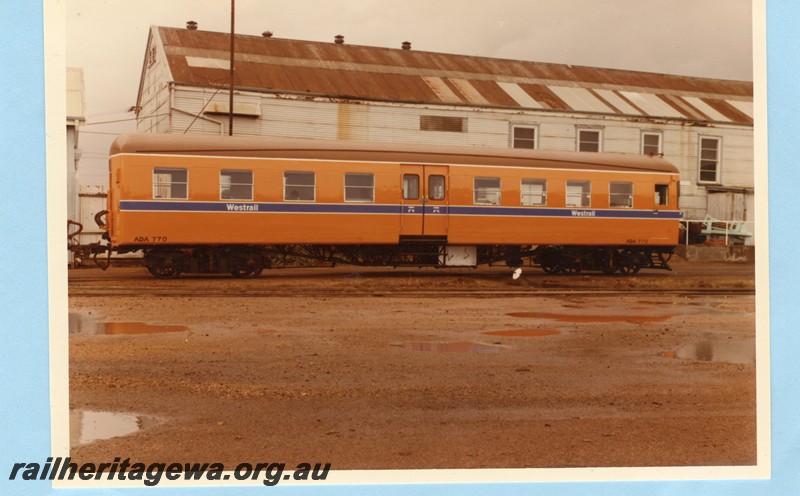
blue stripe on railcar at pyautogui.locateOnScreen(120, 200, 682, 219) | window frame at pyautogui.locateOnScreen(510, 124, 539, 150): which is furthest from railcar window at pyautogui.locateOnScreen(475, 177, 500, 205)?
window frame at pyautogui.locateOnScreen(510, 124, 539, 150)

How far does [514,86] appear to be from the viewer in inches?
985

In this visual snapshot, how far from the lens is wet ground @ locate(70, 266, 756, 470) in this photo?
648 cm

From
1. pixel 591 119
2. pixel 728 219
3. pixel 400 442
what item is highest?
pixel 591 119

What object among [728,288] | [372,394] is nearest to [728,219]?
[728,288]

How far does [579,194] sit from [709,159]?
5.99 metres

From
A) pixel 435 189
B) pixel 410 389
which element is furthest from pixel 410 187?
pixel 410 389

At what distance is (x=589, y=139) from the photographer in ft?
88.2

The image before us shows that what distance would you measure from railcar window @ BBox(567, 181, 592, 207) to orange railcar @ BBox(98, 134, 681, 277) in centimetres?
2

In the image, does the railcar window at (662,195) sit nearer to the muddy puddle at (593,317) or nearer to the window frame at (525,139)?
the window frame at (525,139)

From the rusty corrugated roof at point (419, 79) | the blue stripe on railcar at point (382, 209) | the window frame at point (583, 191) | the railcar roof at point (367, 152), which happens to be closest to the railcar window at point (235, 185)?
the blue stripe on railcar at point (382, 209)

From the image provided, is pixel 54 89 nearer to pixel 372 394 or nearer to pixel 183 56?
pixel 372 394

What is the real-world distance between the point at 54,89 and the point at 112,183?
447 inches

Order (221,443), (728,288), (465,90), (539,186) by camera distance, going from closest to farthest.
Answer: (221,443) → (728,288) → (539,186) → (465,90)

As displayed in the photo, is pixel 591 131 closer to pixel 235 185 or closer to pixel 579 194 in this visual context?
pixel 579 194
